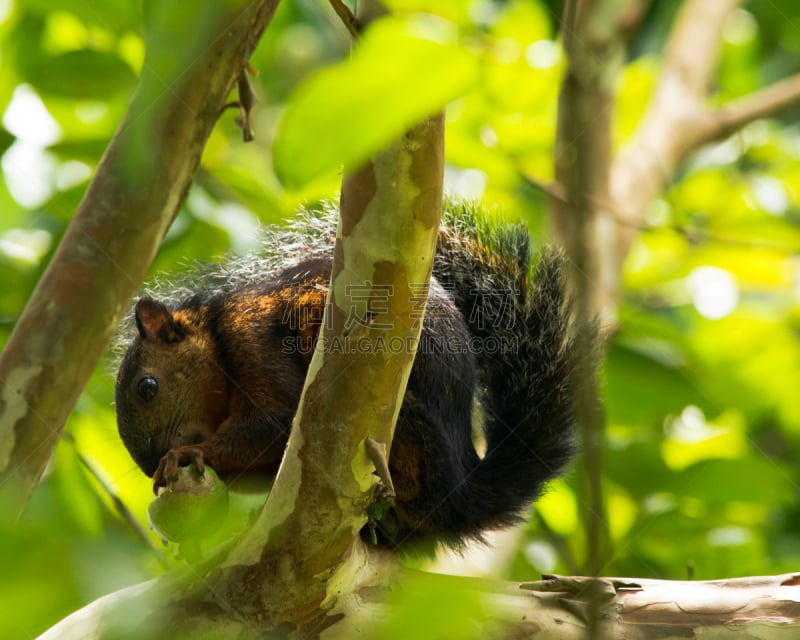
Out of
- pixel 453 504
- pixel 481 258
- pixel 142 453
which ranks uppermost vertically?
pixel 481 258

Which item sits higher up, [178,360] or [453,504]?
[178,360]

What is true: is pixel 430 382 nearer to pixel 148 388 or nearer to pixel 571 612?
pixel 571 612

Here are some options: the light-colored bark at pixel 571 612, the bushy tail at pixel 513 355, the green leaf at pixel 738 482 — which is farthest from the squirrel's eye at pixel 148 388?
the green leaf at pixel 738 482

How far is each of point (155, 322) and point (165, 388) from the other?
0.24m

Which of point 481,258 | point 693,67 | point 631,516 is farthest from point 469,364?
point 693,67

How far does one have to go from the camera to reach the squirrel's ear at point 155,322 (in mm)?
2689

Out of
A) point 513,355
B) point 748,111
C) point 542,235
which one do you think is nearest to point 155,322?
point 513,355

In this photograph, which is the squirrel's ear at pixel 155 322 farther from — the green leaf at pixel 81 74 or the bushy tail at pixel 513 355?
the bushy tail at pixel 513 355

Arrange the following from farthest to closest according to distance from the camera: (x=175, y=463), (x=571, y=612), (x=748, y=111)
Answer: (x=748, y=111) → (x=175, y=463) → (x=571, y=612)

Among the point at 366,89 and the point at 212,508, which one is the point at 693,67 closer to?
the point at 212,508

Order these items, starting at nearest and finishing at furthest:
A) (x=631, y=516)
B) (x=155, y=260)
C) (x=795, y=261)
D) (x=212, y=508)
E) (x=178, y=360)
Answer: (x=212, y=508) < (x=178, y=360) < (x=155, y=260) < (x=631, y=516) < (x=795, y=261)

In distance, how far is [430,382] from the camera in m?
2.36

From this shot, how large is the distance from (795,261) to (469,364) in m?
2.29

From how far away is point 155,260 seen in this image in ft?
9.44
